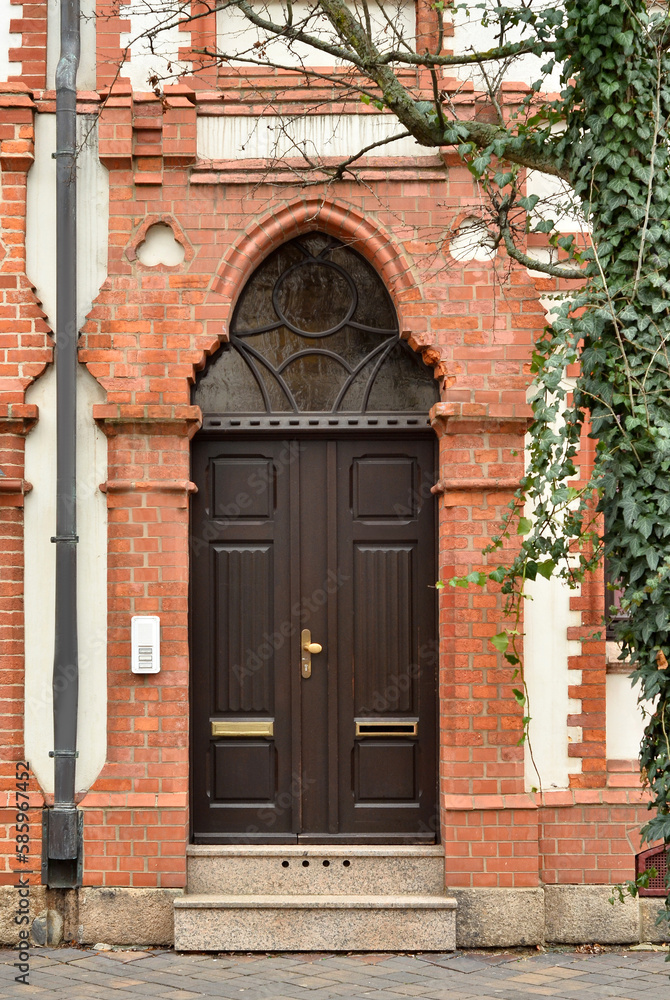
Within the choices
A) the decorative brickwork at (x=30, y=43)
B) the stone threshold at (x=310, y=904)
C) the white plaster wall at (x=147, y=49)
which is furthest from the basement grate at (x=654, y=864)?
the decorative brickwork at (x=30, y=43)

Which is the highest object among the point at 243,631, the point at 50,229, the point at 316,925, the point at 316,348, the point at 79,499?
the point at 50,229

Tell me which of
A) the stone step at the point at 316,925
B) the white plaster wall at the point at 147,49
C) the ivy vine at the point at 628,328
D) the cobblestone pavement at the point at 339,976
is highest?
the white plaster wall at the point at 147,49

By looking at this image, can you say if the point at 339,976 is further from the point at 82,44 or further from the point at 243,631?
the point at 82,44

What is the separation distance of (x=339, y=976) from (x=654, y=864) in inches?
85.5

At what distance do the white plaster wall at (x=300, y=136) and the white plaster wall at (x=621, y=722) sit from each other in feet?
11.6

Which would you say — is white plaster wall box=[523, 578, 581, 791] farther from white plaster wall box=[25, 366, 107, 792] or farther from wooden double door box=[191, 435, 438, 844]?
white plaster wall box=[25, 366, 107, 792]

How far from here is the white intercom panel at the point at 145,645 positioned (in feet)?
22.4

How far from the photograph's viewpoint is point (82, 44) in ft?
23.3

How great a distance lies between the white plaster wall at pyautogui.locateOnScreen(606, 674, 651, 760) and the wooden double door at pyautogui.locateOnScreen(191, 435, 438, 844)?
1.09m

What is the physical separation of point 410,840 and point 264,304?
356 cm

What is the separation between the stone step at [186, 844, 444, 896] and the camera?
269 inches

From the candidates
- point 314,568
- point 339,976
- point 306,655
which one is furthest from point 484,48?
point 339,976

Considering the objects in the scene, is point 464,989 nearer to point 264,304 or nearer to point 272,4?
point 264,304

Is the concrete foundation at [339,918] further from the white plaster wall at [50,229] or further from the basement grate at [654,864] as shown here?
the white plaster wall at [50,229]
